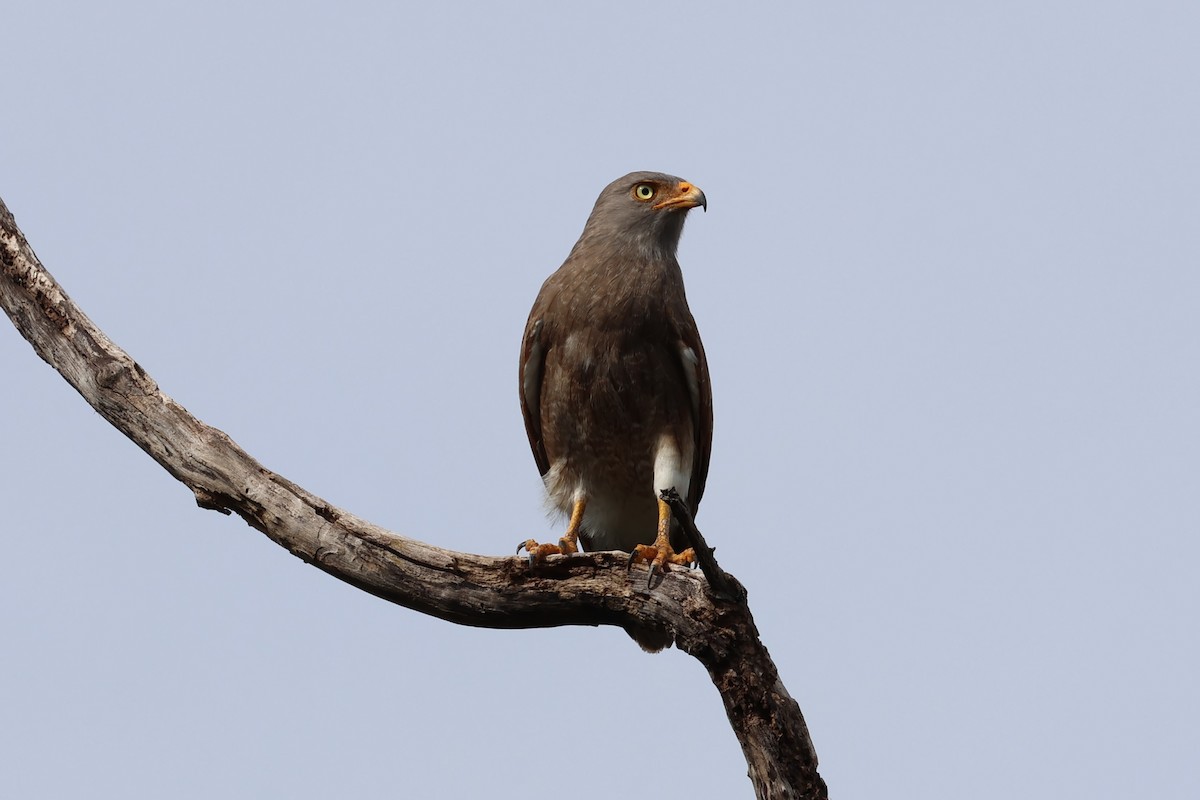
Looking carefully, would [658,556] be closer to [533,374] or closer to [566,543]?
[566,543]

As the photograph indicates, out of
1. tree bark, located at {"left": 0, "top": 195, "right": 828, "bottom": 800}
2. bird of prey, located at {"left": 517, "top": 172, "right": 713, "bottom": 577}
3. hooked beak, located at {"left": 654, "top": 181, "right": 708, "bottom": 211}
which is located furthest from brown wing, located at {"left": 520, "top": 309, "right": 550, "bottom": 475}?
tree bark, located at {"left": 0, "top": 195, "right": 828, "bottom": 800}

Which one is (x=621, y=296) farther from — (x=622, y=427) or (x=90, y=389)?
(x=90, y=389)

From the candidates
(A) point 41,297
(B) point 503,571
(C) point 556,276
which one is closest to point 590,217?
(C) point 556,276

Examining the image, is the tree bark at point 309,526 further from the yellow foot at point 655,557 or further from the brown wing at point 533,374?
the brown wing at point 533,374

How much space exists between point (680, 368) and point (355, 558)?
2382 mm

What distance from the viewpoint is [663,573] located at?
6395 mm

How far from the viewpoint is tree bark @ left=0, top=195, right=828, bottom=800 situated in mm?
6406

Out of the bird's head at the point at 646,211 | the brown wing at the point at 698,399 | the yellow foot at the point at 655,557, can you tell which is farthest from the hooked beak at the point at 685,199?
the yellow foot at the point at 655,557

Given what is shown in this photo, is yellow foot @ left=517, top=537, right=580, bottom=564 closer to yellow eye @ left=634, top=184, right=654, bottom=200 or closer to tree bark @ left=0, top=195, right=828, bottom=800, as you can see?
tree bark @ left=0, top=195, right=828, bottom=800

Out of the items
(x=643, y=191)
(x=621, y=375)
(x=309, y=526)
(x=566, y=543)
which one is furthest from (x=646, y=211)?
(x=309, y=526)

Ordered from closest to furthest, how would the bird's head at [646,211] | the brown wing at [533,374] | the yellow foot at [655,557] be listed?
the yellow foot at [655,557] → the brown wing at [533,374] → the bird's head at [646,211]

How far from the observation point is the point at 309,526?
6.39 metres

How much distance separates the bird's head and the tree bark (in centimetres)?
236

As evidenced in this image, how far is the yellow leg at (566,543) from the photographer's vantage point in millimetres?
6596
